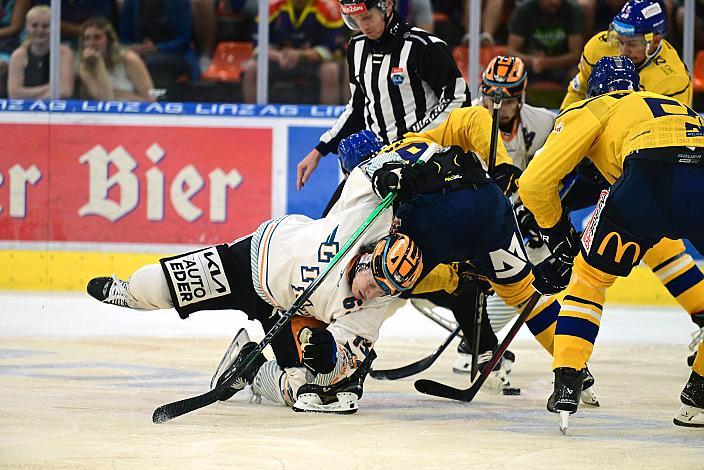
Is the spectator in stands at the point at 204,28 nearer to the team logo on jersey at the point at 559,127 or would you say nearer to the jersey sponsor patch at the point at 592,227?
the team logo on jersey at the point at 559,127

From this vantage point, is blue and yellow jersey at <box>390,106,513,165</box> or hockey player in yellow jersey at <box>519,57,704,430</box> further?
blue and yellow jersey at <box>390,106,513,165</box>

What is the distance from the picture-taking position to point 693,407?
3.72m

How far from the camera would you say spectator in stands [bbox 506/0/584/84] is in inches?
280

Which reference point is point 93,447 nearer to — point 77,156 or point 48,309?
point 48,309

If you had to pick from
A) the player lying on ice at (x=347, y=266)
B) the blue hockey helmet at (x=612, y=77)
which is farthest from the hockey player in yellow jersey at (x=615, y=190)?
the player lying on ice at (x=347, y=266)

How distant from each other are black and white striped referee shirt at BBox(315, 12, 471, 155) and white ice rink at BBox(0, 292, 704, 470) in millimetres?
935

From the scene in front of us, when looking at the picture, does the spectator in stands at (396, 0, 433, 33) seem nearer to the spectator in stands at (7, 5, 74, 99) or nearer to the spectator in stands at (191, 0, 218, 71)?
the spectator in stands at (191, 0, 218, 71)

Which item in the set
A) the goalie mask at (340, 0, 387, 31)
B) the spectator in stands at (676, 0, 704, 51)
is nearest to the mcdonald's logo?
the goalie mask at (340, 0, 387, 31)

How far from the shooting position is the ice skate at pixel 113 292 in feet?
13.2

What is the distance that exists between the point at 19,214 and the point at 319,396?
3.50 meters

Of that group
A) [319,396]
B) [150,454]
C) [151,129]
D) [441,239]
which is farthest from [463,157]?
[151,129]

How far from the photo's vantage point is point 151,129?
692cm

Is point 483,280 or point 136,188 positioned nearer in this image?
point 483,280

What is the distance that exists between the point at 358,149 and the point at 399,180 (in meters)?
0.34
